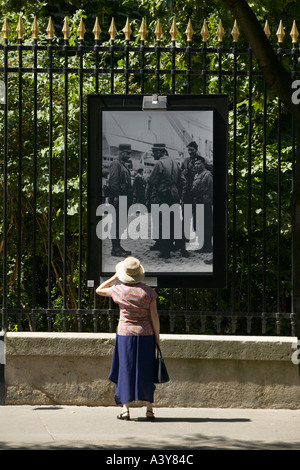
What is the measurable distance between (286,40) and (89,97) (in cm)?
616

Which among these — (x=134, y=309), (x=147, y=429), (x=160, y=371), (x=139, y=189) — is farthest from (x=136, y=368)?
(x=139, y=189)

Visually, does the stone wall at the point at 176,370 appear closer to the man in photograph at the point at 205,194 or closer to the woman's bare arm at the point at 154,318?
the woman's bare arm at the point at 154,318

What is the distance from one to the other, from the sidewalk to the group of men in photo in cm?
153

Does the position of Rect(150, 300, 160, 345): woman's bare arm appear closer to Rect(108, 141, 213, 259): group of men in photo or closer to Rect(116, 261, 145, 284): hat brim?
Rect(116, 261, 145, 284): hat brim

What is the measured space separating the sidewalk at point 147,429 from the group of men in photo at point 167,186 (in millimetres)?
1530

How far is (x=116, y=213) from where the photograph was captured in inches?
350

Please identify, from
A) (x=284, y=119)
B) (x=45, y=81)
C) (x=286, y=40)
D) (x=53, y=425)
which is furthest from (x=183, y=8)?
(x=53, y=425)

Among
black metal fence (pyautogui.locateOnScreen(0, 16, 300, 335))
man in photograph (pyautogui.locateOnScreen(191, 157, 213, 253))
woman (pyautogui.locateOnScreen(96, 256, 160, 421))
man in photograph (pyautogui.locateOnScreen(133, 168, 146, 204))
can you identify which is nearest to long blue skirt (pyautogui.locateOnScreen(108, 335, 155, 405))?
woman (pyautogui.locateOnScreen(96, 256, 160, 421))

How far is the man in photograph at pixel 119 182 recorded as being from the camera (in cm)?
889

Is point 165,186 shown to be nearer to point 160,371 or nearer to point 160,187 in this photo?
point 160,187

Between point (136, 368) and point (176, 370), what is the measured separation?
2.10 ft

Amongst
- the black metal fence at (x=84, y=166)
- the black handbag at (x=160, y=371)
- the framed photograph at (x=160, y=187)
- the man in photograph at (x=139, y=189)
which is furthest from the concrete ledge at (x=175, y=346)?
the black metal fence at (x=84, y=166)

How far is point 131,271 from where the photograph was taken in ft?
27.1

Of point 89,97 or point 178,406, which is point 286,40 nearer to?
point 89,97
